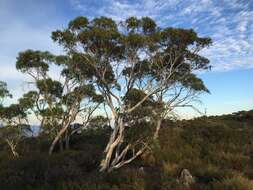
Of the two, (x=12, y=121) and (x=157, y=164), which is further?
(x=12, y=121)

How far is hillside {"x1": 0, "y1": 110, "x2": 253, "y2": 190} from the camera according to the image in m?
8.45

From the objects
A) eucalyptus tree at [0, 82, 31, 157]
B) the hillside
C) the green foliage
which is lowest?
the hillside

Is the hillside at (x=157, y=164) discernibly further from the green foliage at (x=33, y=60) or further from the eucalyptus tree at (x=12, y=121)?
the green foliage at (x=33, y=60)

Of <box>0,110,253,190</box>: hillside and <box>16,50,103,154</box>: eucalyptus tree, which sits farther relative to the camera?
<box>16,50,103,154</box>: eucalyptus tree

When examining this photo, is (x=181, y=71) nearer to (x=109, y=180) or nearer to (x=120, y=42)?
(x=120, y=42)

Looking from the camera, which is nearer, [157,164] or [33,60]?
[157,164]

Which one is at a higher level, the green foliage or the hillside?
the green foliage

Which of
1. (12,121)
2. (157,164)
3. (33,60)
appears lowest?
(157,164)

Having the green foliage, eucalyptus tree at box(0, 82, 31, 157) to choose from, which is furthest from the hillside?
the green foliage

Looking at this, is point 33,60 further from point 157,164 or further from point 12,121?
point 157,164

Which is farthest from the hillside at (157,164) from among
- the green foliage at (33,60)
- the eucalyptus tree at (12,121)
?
the green foliage at (33,60)

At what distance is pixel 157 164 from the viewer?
16.3 m

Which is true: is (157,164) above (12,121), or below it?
below

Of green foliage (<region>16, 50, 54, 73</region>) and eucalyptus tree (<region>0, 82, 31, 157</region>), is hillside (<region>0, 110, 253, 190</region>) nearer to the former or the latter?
eucalyptus tree (<region>0, 82, 31, 157</region>)
